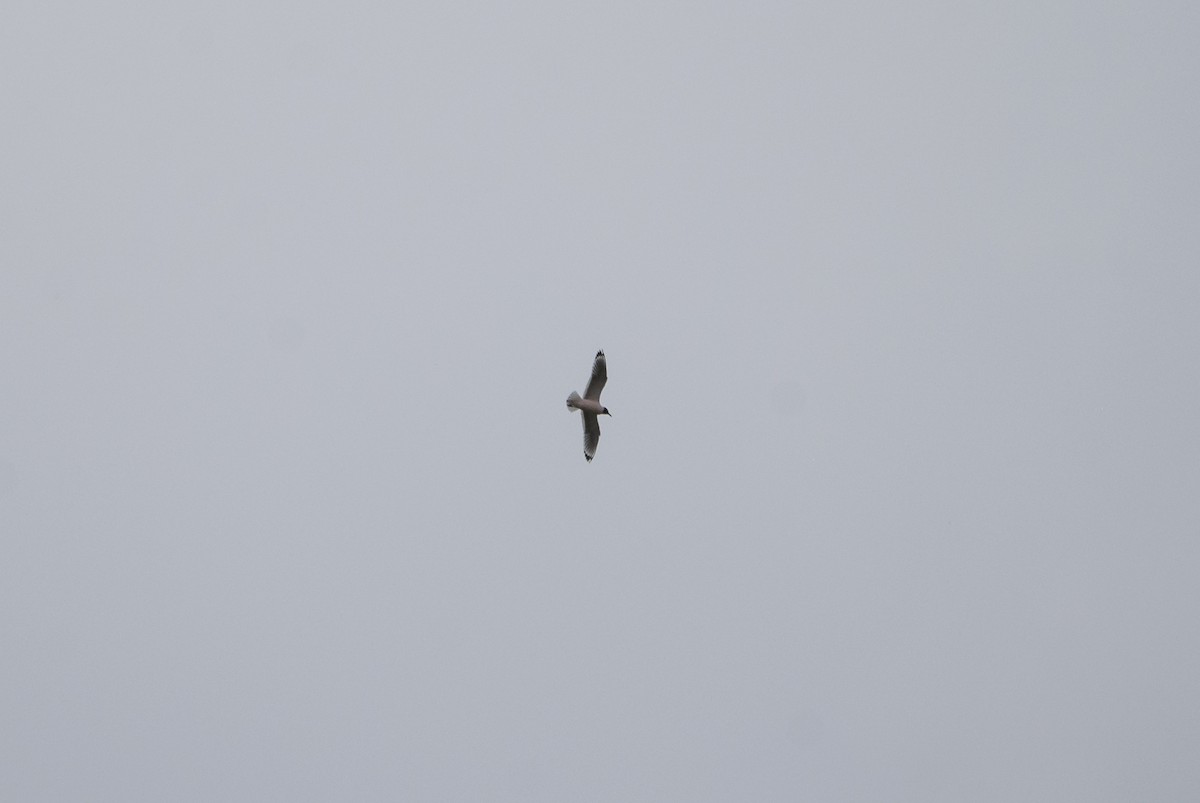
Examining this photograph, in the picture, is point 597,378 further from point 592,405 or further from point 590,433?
point 590,433

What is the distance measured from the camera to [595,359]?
2255 centimetres

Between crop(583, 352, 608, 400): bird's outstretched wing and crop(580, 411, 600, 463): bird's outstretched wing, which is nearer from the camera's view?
crop(583, 352, 608, 400): bird's outstretched wing

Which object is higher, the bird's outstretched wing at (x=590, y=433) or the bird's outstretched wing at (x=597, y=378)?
the bird's outstretched wing at (x=597, y=378)

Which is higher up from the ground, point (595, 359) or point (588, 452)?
point (595, 359)

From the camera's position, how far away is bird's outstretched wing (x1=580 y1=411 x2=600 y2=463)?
23264 millimetres

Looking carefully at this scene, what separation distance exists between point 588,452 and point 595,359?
2.65 m

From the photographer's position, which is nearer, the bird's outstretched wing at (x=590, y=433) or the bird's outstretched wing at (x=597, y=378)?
the bird's outstretched wing at (x=597, y=378)

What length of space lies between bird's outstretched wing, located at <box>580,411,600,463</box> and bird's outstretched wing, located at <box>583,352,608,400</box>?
588 millimetres

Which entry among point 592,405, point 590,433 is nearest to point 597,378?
point 592,405

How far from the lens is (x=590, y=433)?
920 inches

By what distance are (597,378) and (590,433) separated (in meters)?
1.61

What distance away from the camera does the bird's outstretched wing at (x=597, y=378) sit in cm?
2259

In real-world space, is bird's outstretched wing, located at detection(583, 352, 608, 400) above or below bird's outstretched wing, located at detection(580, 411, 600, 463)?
above

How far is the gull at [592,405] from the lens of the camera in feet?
74.3
